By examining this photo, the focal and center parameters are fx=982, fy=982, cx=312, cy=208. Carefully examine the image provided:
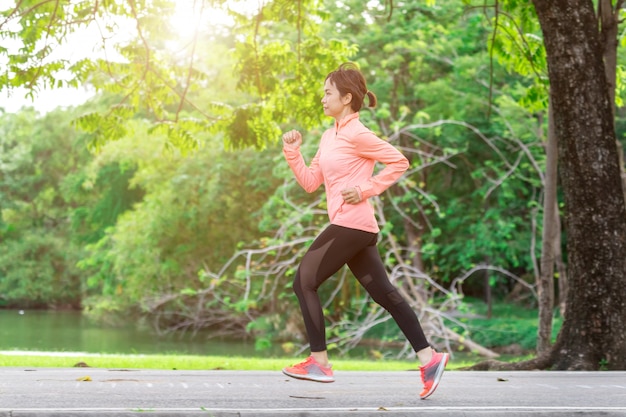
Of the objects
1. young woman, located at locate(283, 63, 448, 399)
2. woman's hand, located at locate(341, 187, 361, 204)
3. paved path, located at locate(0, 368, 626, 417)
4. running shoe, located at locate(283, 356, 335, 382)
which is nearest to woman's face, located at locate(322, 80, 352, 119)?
young woman, located at locate(283, 63, 448, 399)

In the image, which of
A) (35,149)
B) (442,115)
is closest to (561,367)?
(442,115)

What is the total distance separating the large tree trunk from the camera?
10.5 meters

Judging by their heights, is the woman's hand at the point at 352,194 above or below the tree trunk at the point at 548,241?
above

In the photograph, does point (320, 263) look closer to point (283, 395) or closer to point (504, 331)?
point (283, 395)

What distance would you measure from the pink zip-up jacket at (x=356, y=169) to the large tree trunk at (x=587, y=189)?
468cm

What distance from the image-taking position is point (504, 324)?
101 feet

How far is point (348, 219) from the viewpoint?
254 inches

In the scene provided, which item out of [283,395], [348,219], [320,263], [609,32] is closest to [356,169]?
[348,219]

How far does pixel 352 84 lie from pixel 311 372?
1.99m

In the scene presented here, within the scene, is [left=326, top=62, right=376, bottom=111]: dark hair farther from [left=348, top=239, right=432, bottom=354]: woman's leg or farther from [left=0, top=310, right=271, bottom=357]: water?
[left=0, top=310, right=271, bottom=357]: water

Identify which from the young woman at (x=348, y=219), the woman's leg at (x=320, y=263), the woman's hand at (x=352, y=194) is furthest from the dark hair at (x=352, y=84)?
the woman's leg at (x=320, y=263)

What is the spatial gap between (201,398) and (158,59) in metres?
10.4

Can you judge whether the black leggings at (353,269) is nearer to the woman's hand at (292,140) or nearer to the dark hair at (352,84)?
the woman's hand at (292,140)

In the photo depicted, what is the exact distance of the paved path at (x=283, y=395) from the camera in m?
5.56
